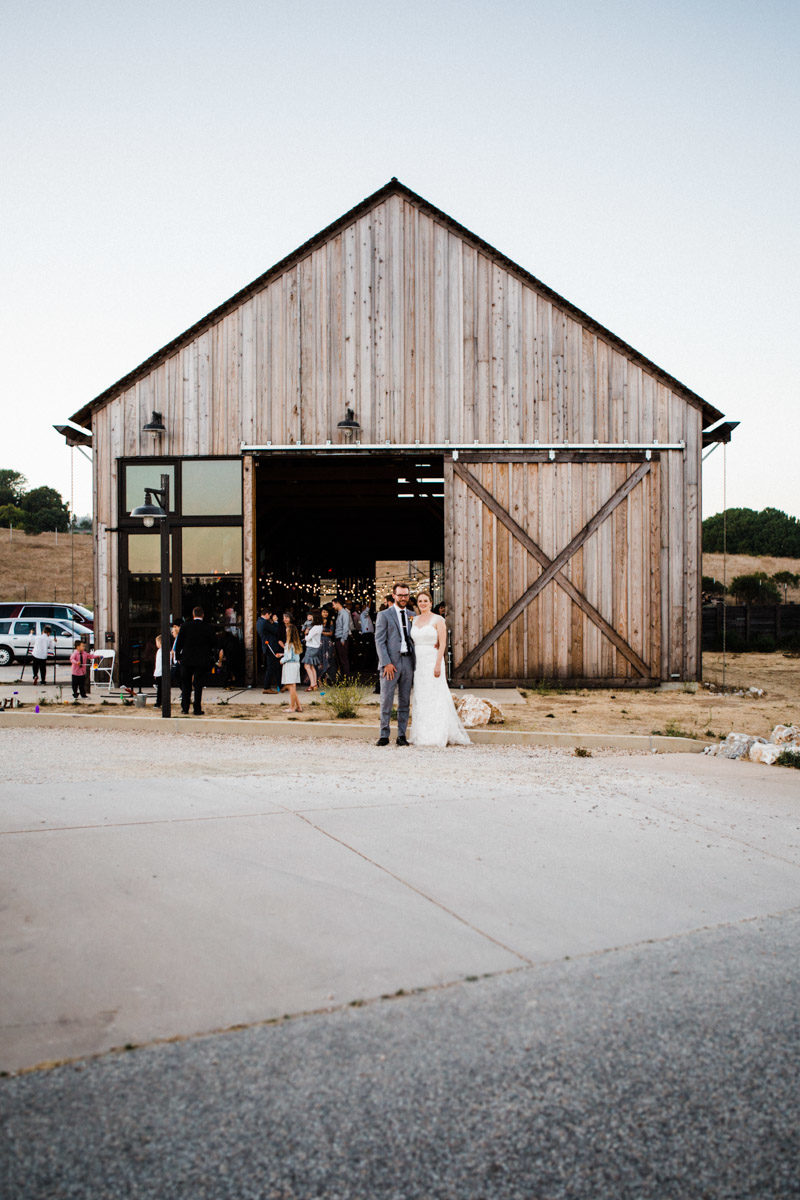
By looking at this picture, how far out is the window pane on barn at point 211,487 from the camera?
1727 cm

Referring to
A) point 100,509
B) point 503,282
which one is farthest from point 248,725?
point 503,282

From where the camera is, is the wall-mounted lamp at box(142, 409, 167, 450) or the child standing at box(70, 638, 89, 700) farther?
the wall-mounted lamp at box(142, 409, 167, 450)

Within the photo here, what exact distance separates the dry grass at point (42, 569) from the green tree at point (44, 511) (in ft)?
19.6

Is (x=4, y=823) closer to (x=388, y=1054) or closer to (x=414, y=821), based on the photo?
(x=414, y=821)

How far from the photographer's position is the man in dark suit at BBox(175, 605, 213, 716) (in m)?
13.6

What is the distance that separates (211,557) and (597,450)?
7527 mm

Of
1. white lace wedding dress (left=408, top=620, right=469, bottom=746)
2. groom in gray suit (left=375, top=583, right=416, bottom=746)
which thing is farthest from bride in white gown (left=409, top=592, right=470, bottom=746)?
groom in gray suit (left=375, top=583, right=416, bottom=746)

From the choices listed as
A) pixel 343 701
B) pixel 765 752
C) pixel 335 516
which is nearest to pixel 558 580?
pixel 343 701

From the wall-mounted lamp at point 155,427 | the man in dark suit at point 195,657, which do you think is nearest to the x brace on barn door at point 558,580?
the man in dark suit at point 195,657

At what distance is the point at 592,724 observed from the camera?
1220 cm

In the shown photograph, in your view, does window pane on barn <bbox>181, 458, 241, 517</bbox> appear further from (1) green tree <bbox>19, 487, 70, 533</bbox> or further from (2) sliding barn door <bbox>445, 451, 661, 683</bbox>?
(1) green tree <bbox>19, 487, 70, 533</bbox>

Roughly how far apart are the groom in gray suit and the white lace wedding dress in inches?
3.8

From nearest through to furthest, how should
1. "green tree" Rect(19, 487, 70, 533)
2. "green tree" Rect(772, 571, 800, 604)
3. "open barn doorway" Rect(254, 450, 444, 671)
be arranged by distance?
"open barn doorway" Rect(254, 450, 444, 671) < "green tree" Rect(772, 571, 800, 604) < "green tree" Rect(19, 487, 70, 533)

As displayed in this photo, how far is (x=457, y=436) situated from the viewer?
17.2 meters
